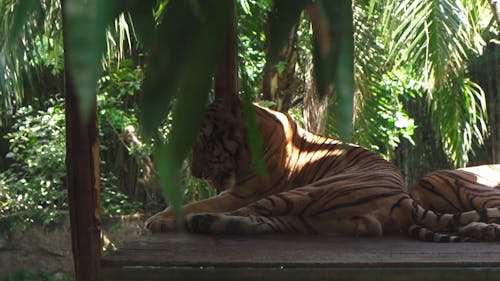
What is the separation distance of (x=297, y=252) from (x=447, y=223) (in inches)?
35.3

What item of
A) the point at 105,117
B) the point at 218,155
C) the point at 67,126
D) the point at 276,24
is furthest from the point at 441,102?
the point at 276,24

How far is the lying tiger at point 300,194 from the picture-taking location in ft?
12.3

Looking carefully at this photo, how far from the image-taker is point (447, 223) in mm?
3812

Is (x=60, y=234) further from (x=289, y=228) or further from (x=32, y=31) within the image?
(x=289, y=228)

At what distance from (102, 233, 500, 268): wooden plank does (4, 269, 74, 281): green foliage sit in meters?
7.39

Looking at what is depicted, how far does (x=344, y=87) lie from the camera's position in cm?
72

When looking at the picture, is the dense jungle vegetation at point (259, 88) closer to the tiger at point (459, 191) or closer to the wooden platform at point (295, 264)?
the tiger at point (459, 191)

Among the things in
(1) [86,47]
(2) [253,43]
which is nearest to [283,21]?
(1) [86,47]

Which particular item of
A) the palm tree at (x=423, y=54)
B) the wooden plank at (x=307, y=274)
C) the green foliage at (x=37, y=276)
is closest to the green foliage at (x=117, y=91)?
the green foliage at (x=37, y=276)

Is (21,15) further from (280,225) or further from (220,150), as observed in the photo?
(220,150)

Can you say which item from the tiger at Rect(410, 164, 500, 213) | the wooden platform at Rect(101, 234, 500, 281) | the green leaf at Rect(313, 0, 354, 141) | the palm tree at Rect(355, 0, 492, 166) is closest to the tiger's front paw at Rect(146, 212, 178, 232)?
the wooden platform at Rect(101, 234, 500, 281)

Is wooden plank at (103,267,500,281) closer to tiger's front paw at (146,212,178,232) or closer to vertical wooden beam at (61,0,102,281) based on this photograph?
vertical wooden beam at (61,0,102,281)

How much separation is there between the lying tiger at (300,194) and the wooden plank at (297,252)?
9 centimetres

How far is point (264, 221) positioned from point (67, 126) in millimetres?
924
